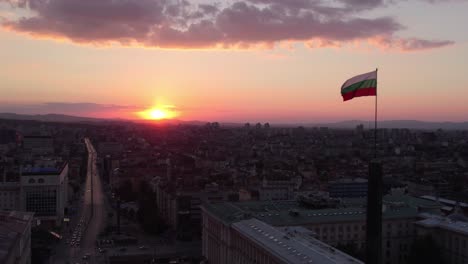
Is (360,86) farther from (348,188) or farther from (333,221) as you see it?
(348,188)

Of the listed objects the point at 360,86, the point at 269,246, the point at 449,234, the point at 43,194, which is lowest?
the point at 43,194

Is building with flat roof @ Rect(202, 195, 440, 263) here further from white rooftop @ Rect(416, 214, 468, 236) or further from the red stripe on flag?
the red stripe on flag

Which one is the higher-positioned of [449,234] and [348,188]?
[449,234]

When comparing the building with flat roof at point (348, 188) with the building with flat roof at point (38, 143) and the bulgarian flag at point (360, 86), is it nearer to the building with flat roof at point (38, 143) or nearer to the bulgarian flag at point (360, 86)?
the bulgarian flag at point (360, 86)

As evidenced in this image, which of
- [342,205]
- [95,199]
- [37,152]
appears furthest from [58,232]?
[37,152]

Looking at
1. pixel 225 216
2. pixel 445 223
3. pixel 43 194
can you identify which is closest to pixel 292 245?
pixel 225 216

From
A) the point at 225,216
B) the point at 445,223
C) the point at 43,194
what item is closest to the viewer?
the point at 445,223

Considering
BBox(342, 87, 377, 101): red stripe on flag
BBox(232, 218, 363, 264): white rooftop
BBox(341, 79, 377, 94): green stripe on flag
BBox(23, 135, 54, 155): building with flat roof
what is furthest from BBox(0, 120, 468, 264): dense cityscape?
BBox(23, 135, 54, 155): building with flat roof
